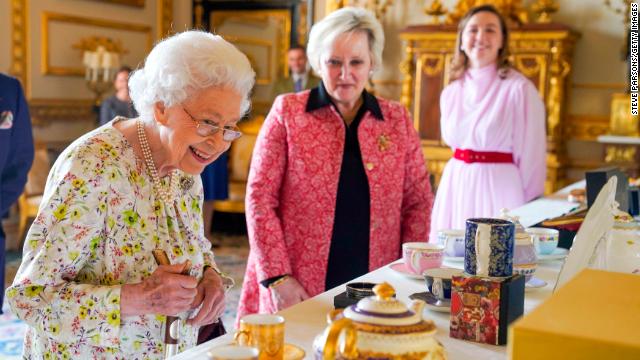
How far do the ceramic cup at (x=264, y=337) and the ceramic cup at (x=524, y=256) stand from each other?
0.96 m

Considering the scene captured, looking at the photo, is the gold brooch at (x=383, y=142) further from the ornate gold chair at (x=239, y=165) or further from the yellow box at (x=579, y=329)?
the ornate gold chair at (x=239, y=165)

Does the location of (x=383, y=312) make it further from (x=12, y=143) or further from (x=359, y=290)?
(x=12, y=143)

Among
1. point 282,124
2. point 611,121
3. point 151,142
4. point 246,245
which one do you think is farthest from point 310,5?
point 151,142

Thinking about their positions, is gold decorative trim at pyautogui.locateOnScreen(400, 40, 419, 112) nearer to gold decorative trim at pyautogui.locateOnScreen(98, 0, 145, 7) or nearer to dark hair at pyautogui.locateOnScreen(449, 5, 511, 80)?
gold decorative trim at pyautogui.locateOnScreen(98, 0, 145, 7)

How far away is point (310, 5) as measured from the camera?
8.42 meters

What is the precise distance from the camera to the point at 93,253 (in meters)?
1.81

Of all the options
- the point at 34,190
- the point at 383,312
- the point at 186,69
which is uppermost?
the point at 186,69

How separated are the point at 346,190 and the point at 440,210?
164cm

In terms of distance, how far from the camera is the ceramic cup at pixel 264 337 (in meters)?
1.35

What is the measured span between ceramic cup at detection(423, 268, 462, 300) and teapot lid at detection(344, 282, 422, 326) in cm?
70

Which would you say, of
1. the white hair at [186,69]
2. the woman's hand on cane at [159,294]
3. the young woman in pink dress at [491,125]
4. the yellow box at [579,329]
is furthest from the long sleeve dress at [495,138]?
the yellow box at [579,329]

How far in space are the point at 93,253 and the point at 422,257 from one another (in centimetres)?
81

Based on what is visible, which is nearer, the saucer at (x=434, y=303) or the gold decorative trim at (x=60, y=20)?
the saucer at (x=434, y=303)

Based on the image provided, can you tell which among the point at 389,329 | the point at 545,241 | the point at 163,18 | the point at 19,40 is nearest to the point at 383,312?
the point at 389,329
